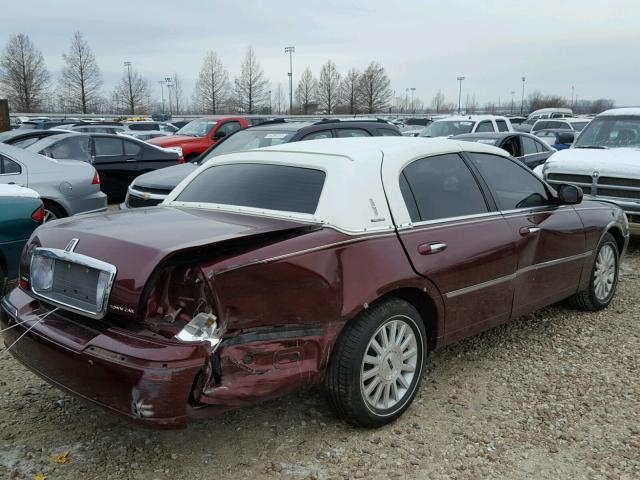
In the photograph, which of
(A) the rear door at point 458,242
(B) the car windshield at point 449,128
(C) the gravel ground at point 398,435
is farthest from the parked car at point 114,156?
(A) the rear door at point 458,242

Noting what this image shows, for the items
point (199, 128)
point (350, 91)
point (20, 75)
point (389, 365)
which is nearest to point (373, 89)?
point (350, 91)

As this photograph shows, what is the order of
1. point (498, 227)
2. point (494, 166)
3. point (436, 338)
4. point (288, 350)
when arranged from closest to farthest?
1. point (288, 350)
2. point (436, 338)
3. point (498, 227)
4. point (494, 166)

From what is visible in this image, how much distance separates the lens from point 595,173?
7.64 metres

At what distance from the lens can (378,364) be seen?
3299mm

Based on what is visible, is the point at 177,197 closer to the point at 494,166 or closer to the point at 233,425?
the point at 233,425

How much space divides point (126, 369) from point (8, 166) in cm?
573

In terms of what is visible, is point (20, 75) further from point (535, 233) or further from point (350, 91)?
point (535, 233)

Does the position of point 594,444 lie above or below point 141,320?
below

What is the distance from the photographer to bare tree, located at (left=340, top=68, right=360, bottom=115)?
7149cm

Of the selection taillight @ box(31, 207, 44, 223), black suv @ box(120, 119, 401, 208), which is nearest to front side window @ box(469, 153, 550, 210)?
taillight @ box(31, 207, 44, 223)

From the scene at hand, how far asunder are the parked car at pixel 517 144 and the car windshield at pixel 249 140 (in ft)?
11.4

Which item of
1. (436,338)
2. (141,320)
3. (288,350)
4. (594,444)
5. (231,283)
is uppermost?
(231,283)

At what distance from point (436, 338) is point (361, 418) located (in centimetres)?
75

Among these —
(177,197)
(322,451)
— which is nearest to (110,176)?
(177,197)
